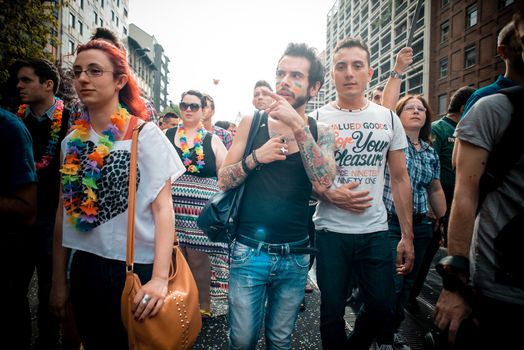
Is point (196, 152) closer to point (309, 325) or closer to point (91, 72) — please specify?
point (91, 72)

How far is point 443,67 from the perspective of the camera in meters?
30.3

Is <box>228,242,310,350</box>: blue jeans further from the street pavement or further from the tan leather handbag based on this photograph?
the street pavement

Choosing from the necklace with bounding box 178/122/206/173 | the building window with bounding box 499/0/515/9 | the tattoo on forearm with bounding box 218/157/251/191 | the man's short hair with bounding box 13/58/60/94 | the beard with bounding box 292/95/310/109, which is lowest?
the tattoo on forearm with bounding box 218/157/251/191

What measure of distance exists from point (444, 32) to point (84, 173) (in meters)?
37.0

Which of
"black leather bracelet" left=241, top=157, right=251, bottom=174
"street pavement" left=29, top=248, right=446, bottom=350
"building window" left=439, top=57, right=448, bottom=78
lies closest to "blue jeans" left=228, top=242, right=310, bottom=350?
"black leather bracelet" left=241, top=157, right=251, bottom=174

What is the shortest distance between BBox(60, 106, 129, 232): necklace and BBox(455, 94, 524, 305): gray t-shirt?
1.72m

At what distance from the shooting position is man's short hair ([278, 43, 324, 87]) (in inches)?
82.3

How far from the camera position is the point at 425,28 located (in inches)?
1273

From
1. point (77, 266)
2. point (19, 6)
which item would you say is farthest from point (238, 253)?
point (19, 6)

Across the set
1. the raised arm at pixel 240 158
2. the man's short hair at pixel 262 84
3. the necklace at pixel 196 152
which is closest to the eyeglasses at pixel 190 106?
the necklace at pixel 196 152

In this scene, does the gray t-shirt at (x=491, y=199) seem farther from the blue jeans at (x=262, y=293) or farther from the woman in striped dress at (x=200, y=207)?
the woman in striped dress at (x=200, y=207)

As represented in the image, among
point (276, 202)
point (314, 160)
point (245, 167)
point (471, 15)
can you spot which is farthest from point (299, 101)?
point (471, 15)

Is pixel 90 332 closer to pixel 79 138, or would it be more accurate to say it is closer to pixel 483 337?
pixel 79 138

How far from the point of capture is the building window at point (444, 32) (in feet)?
97.4
